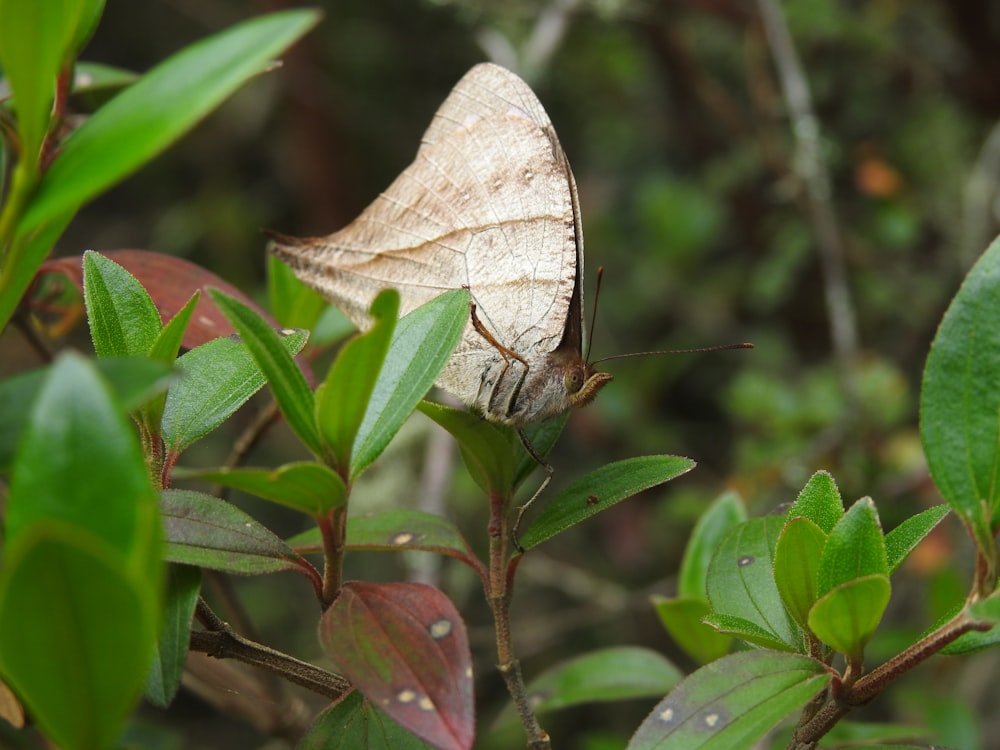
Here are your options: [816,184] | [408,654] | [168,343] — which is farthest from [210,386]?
[816,184]

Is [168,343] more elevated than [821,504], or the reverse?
[168,343]

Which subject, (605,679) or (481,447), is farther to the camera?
(605,679)

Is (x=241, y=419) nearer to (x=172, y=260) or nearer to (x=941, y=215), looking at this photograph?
(x=172, y=260)

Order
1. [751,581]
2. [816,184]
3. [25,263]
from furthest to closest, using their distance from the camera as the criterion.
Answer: [816,184], [751,581], [25,263]

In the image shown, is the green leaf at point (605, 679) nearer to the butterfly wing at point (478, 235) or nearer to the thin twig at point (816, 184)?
the butterfly wing at point (478, 235)

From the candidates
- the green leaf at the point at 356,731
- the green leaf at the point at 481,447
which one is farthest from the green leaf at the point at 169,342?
the green leaf at the point at 356,731

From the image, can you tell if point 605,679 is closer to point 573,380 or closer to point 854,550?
point 573,380
